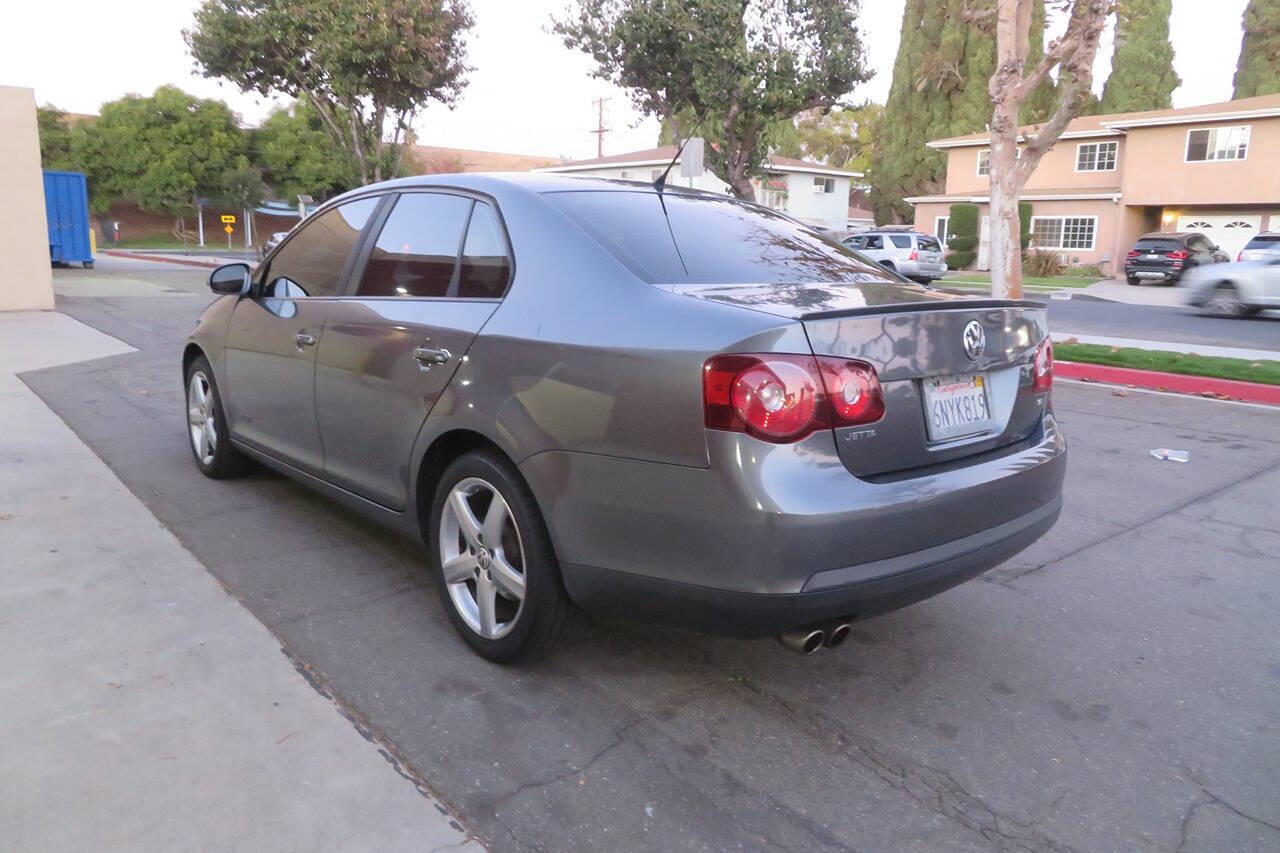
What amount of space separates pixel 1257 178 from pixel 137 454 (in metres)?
36.3

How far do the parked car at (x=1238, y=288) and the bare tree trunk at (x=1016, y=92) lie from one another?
547 cm

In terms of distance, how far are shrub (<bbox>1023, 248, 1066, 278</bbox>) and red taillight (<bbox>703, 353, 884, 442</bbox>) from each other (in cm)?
3428

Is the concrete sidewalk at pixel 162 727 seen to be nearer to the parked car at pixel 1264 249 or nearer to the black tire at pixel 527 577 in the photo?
the black tire at pixel 527 577

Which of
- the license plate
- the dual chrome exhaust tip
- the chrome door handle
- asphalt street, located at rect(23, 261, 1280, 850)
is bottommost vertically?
asphalt street, located at rect(23, 261, 1280, 850)

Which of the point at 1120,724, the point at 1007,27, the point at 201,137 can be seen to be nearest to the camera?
the point at 1120,724

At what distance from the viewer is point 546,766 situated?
9.20 feet

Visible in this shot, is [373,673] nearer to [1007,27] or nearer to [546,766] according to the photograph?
[546,766]

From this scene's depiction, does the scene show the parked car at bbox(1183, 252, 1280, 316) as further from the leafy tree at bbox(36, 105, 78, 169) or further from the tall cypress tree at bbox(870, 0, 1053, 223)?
the leafy tree at bbox(36, 105, 78, 169)

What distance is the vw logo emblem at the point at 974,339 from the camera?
303cm

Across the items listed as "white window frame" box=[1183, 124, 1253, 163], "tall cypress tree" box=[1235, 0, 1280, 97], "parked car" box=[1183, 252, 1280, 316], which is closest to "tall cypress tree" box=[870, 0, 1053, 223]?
"tall cypress tree" box=[1235, 0, 1280, 97]

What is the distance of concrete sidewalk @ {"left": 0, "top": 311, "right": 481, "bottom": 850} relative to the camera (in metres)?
2.49

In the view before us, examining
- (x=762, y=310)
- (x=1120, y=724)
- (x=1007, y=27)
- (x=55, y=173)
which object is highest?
(x=1007, y=27)

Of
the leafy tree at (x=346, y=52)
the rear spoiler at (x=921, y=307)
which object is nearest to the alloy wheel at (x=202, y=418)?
the rear spoiler at (x=921, y=307)

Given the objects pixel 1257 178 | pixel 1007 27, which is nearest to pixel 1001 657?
pixel 1007 27
